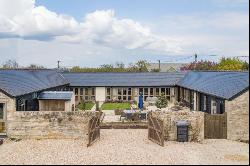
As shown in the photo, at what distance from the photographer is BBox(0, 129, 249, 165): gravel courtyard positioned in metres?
17.7

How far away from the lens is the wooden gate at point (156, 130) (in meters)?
21.0

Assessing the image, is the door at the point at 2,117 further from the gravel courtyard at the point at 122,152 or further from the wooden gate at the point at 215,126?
the wooden gate at the point at 215,126

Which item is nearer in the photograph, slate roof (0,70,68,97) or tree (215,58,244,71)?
slate roof (0,70,68,97)

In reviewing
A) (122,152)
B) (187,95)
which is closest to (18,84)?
(122,152)

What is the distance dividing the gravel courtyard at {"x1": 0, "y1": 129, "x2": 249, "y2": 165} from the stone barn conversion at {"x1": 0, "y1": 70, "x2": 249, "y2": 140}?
Answer: 145 centimetres

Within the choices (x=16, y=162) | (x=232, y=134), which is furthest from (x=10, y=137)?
(x=232, y=134)

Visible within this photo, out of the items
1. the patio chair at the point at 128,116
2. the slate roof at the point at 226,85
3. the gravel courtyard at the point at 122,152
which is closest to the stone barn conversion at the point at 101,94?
the slate roof at the point at 226,85

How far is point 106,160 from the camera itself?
17.8m

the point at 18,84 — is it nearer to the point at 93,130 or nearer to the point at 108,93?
the point at 93,130

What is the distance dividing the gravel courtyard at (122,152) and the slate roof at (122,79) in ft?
76.4

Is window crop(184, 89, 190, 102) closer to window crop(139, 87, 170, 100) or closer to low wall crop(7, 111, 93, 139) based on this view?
window crop(139, 87, 170, 100)

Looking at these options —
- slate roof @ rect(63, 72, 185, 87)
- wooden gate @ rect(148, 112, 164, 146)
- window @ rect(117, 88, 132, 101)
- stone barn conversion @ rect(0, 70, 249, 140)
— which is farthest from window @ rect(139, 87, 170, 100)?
wooden gate @ rect(148, 112, 164, 146)

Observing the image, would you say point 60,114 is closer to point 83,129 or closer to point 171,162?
point 83,129

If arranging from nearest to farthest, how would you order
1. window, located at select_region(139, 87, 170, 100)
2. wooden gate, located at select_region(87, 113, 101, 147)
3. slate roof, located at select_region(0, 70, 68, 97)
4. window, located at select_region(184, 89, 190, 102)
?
1. wooden gate, located at select_region(87, 113, 101, 147)
2. slate roof, located at select_region(0, 70, 68, 97)
3. window, located at select_region(184, 89, 190, 102)
4. window, located at select_region(139, 87, 170, 100)
